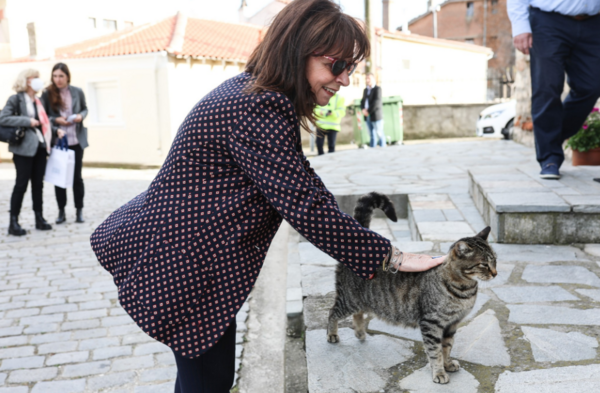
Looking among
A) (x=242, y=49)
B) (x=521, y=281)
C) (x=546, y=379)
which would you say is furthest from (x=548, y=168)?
(x=242, y=49)

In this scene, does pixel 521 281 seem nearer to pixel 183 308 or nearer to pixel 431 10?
pixel 183 308

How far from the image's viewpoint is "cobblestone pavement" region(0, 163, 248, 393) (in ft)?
10.4

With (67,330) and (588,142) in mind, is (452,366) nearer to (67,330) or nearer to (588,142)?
(67,330)

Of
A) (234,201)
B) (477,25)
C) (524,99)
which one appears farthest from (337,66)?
(477,25)

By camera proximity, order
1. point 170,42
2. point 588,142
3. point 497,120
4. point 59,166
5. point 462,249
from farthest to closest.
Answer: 1. point 170,42
2. point 497,120
3. point 59,166
4. point 588,142
5. point 462,249

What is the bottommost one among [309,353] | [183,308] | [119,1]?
[309,353]

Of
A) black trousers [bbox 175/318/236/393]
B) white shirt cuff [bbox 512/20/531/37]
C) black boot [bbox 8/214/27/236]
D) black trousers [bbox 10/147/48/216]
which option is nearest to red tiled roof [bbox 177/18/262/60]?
black trousers [bbox 10/147/48/216]

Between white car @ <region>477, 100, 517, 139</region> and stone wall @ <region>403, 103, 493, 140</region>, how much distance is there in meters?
5.42

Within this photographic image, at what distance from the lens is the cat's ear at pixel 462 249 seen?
2.25 meters

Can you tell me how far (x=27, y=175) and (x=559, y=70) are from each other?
6046 mm

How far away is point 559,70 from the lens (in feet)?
14.8

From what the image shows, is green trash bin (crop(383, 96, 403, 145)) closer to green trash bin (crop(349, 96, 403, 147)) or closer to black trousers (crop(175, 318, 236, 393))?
green trash bin (crop(349, 96, 403, 147))

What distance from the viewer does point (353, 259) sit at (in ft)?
5.87

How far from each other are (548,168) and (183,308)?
4260mm
